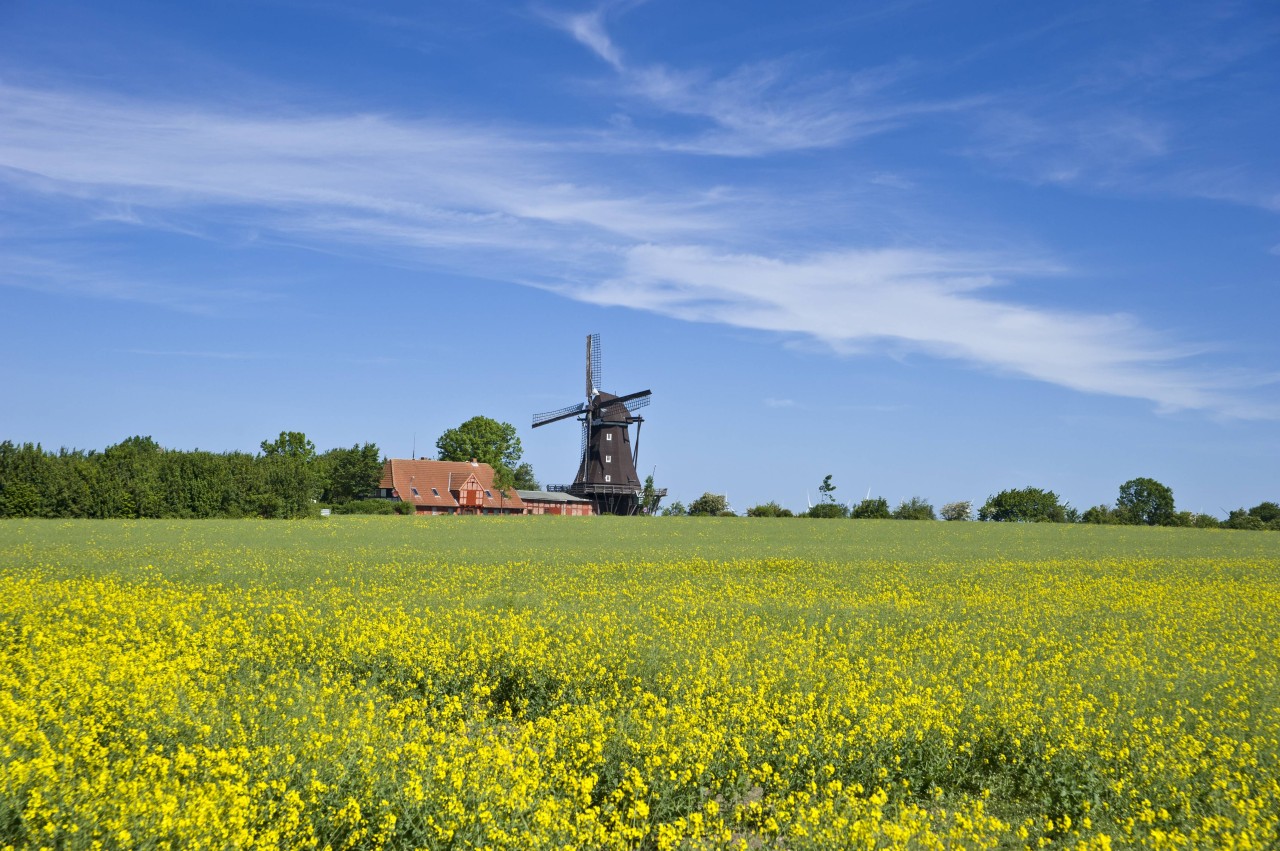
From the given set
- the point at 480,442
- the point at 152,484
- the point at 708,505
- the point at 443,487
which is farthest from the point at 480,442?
the point at 152,484

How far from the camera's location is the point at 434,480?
89.8m

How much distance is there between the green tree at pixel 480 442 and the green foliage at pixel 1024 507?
169 ft

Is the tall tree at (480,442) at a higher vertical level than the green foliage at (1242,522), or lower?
higher

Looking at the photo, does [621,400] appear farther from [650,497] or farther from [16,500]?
[16,500]

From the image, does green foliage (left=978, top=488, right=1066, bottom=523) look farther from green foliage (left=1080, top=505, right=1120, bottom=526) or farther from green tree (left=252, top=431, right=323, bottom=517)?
green tree (left=252, top=431, right=323, bottom=517)

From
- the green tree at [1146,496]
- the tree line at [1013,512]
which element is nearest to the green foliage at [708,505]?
the tree line at [1013,512]

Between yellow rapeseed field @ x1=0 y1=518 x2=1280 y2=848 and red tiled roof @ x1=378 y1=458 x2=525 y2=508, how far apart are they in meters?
66.3

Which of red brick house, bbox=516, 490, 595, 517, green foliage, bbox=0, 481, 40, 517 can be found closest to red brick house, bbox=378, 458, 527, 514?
red brick house, bbox=516, 490, 595, 517

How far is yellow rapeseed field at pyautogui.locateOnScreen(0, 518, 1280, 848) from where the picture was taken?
6887mm

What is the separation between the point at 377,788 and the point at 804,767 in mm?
3945

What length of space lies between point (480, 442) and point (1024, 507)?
58698 mm

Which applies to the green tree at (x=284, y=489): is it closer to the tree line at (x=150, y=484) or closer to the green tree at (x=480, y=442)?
the tree line at (x=150, y=484)

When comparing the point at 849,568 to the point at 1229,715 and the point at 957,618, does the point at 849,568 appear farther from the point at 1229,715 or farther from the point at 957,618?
the point at 1229,715

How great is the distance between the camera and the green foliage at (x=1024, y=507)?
82.7 m
